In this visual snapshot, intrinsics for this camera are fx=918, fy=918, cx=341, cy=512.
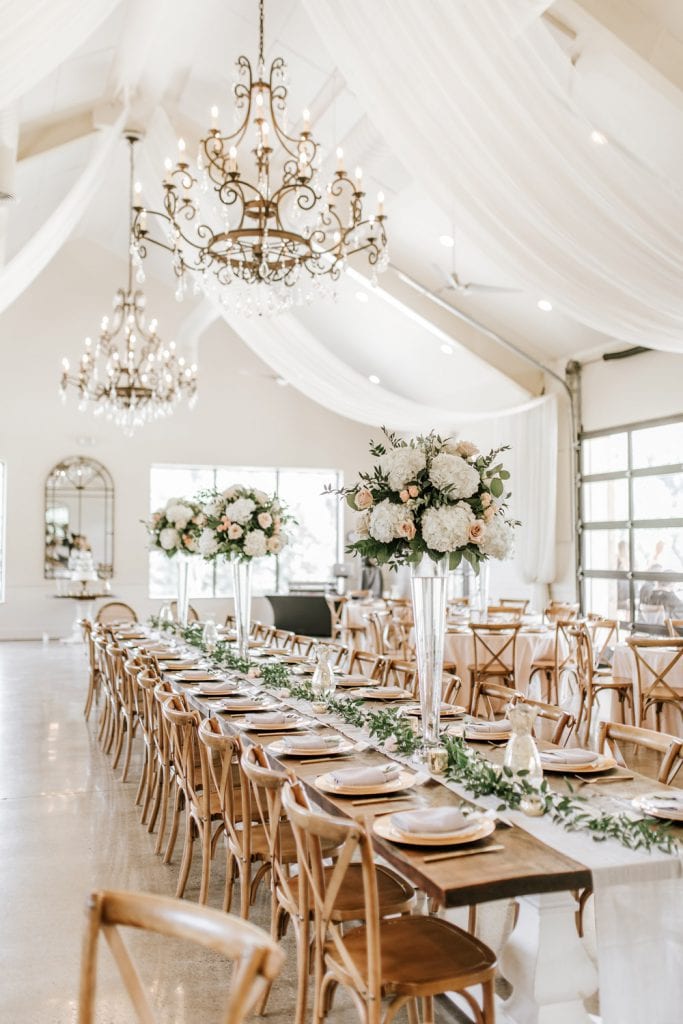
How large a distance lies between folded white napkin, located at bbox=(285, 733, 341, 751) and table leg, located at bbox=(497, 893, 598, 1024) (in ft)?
3.44

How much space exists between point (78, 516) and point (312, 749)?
1247 cm

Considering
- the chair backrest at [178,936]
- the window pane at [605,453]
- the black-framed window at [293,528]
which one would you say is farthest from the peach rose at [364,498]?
the black-framed window at [293,528]

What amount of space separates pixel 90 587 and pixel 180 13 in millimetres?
9430


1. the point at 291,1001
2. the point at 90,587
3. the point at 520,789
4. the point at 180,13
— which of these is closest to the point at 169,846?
the point at 291,1001

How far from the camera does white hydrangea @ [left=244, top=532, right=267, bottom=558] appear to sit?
18.9ft

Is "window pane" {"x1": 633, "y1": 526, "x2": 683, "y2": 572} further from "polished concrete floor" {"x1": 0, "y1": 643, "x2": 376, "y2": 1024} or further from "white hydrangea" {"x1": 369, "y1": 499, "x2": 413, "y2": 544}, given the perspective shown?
"white hydrangea" {"x1": 369, "y1": 499, "x2": 413, "y2": 544}

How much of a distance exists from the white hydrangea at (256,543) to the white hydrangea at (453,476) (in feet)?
8.76

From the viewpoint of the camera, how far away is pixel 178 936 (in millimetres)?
1442

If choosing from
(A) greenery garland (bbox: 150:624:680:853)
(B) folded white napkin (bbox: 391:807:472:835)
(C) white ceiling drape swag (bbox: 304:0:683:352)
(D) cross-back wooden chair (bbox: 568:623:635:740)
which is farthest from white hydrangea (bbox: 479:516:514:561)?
(D) cross-back wooden chair (bbox: 568:623:635:740)

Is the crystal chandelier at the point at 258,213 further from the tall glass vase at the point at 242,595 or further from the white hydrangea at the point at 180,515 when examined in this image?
the tall glass vase at the point at 242,595

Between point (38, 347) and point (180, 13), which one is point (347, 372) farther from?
point (38, 347)

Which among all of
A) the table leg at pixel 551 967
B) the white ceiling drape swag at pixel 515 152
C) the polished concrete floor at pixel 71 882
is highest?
the white ceiling drape swag at pixel 515 152

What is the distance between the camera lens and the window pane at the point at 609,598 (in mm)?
11133

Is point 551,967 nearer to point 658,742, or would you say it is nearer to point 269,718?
point 658,742
